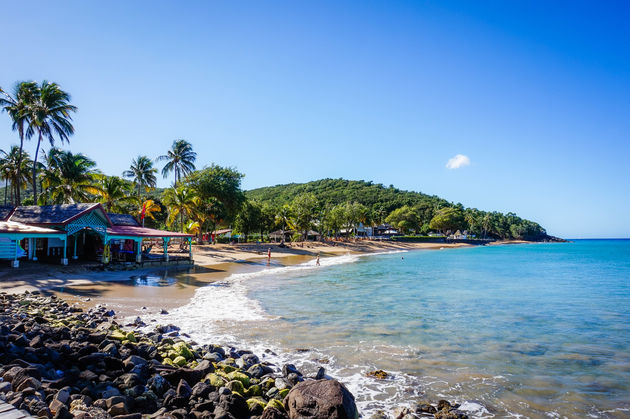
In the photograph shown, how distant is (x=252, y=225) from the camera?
203ft

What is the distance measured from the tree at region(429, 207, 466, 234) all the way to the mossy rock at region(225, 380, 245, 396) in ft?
351

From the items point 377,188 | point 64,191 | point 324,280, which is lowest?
point 324,280

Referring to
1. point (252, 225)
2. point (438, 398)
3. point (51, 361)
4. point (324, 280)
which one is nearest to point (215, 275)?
point (324, 280)

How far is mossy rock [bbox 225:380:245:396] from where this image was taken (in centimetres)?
621

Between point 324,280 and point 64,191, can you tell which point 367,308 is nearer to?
point 324,280

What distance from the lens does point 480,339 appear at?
11188mm

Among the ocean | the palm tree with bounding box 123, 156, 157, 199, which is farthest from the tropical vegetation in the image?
the ocean

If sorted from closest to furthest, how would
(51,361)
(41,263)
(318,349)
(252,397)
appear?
(252,397) → (51,361) → (318,349) → (41,263)

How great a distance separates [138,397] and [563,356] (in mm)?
10216

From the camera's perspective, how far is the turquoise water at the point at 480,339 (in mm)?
7367

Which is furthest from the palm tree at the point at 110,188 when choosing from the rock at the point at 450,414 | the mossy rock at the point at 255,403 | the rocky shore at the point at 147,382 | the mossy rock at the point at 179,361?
the rock at the point at 450,414

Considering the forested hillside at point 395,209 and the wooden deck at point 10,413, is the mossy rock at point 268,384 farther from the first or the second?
the forested hillside at point 395,209

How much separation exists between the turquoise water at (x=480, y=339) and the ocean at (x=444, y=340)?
37 mm

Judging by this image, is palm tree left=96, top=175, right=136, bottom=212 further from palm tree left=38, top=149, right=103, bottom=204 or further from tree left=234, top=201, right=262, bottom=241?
tree left=234, top=201, right=262, bottom=241
